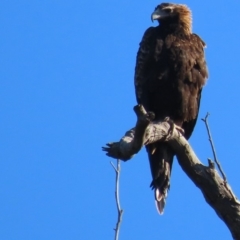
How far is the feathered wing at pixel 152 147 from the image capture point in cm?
656

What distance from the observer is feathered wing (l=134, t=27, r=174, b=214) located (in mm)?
6559

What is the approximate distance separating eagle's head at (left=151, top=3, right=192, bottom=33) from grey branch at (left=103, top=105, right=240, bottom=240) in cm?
179

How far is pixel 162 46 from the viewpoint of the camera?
672 centimetres

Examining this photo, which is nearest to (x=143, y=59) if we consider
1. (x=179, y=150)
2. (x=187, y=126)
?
(x=187, y=126)

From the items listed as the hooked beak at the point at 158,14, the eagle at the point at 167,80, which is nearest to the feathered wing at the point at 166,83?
the eagle at the point at 167,80

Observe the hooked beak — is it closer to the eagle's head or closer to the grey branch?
the eagle's head

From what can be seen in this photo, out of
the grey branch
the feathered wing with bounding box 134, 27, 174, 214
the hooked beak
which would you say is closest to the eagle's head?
the hooked beak

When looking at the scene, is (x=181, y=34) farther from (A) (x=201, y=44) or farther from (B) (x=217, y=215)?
(B) (x=217, y=215)

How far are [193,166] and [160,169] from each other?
1.28 m

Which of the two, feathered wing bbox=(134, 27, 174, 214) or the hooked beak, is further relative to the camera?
the hooked beak

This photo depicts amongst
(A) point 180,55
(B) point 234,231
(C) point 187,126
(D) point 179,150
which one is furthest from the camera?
(C) point 187,126

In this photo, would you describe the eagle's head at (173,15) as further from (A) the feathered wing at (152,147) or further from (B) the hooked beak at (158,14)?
(A) the feathered wing at (152,147)

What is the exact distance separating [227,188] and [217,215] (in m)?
0.30

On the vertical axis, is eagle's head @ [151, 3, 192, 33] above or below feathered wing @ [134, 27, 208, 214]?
above
